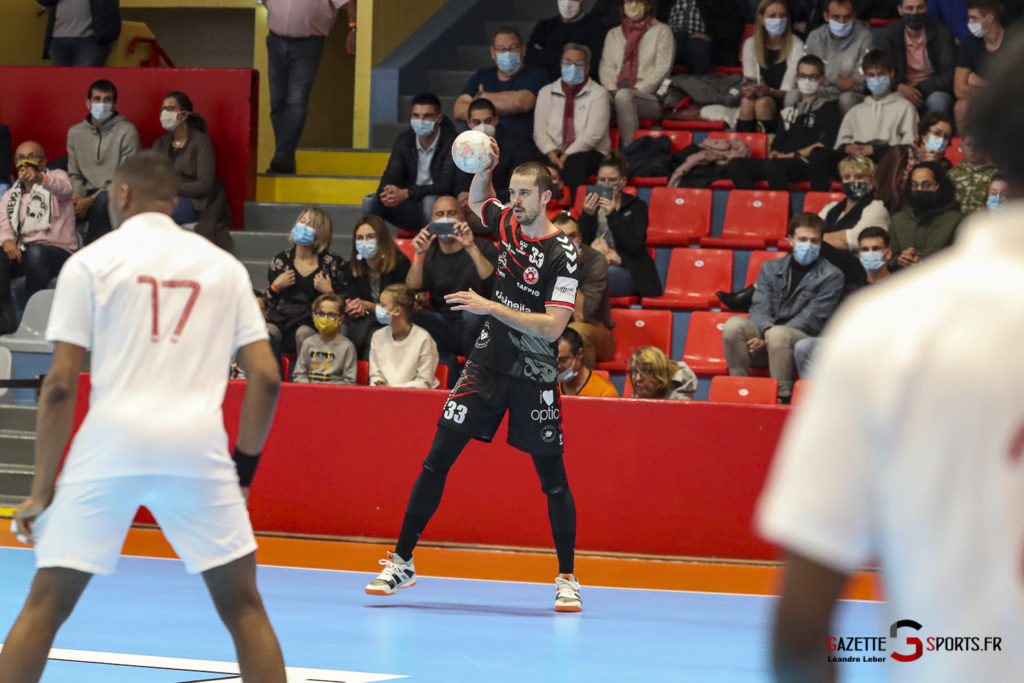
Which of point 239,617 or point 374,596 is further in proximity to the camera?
point 374,596

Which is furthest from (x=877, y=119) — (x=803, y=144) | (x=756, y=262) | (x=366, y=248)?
(x=366, y=248)

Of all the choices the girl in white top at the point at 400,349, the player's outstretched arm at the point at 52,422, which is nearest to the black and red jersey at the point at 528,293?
the girl in white top at the point at 400,349

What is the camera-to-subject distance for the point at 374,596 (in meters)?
7.52

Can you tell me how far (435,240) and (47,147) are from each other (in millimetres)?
5333

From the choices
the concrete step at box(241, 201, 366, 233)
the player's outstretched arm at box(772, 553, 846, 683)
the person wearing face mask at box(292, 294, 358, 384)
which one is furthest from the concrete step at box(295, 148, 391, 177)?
the player's outstretched arm at box(772, 553, 846, 683)

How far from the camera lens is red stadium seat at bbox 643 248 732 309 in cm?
1108

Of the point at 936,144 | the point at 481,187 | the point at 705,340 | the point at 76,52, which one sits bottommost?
the point at 705,340

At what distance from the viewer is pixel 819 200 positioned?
11.5 meters

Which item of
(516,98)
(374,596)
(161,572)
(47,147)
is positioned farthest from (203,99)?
(374,596)

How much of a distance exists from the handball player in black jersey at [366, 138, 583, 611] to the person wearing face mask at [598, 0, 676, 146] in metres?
6.01

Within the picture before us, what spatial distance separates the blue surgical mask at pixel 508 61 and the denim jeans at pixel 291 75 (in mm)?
2017

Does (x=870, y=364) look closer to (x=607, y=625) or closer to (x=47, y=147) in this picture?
(x=607, y=625)

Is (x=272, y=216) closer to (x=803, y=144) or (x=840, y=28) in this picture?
(x=803, y=144)

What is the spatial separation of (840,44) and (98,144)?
718 cm
